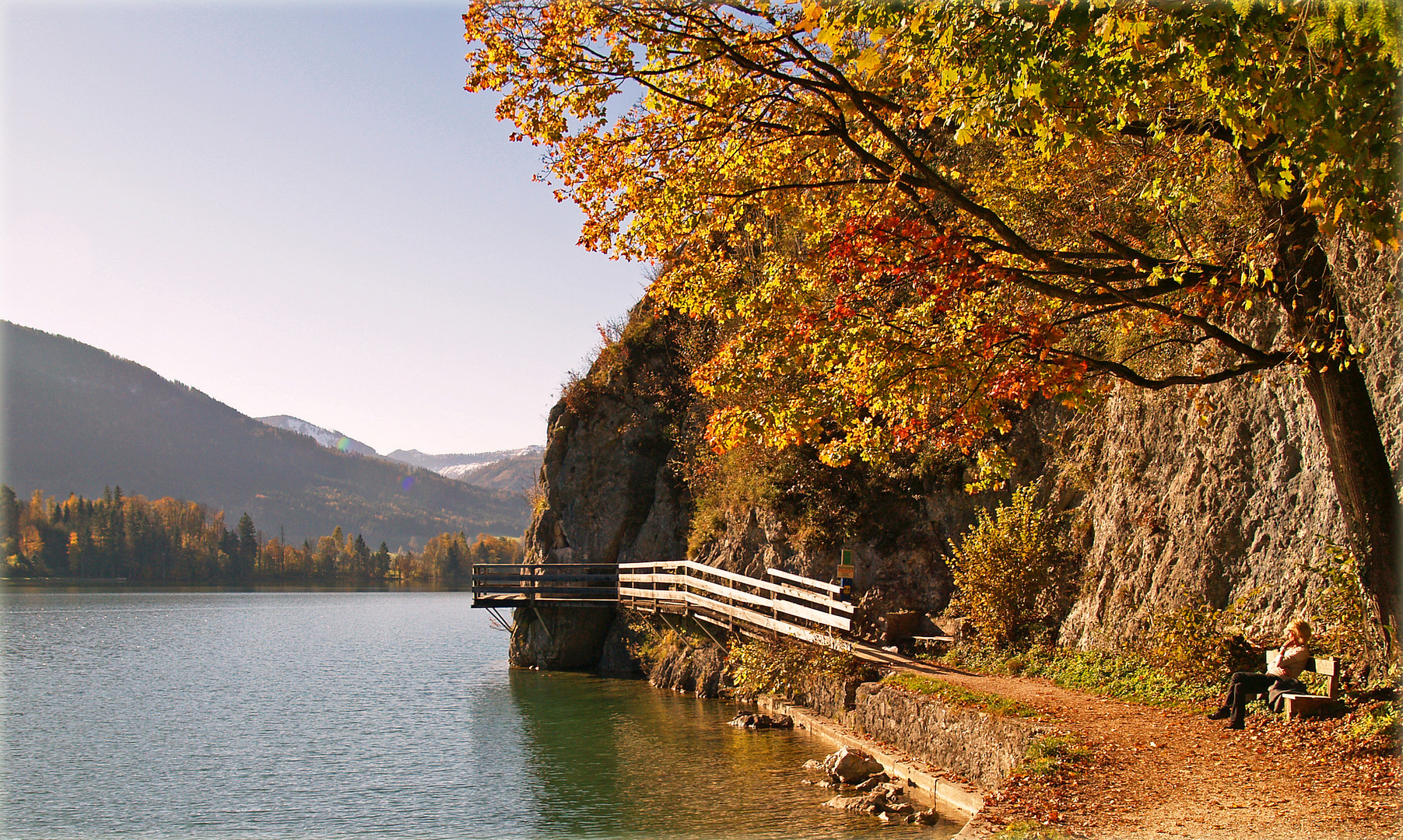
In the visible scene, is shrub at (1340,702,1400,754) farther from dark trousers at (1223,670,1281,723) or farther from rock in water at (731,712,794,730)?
rock in water at (731,712,794,730)

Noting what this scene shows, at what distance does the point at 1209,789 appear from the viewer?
8.16 metres

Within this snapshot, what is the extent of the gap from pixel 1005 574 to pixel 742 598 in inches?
232

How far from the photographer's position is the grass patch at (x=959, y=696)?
11445 millimetres

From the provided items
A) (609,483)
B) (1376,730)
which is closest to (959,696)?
(1376,730)

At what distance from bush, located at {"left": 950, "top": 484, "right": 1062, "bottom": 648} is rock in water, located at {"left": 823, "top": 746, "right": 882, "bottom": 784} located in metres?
4.07

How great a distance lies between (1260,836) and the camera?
692 cm

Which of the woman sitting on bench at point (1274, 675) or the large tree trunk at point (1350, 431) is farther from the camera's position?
the woman sitting on bench at point (1274, 675)

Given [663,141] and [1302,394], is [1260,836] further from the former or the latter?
[663,141]

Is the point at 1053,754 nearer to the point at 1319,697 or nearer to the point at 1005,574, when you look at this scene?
the point at 1319,697

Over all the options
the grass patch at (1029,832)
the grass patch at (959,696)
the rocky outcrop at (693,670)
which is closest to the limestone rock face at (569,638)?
the rocky outcrop at (693,670)

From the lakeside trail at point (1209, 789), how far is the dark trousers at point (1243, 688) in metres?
0.19

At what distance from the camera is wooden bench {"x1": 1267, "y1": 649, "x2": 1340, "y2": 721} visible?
941 cm

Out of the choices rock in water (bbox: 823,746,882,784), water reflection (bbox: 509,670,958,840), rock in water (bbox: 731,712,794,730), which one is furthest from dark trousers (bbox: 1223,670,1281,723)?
rock in water (bbox: 731,712,794,730)

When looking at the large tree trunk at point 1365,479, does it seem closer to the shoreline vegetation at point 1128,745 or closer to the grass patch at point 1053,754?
the shoreline vegetation at point 1128,745
